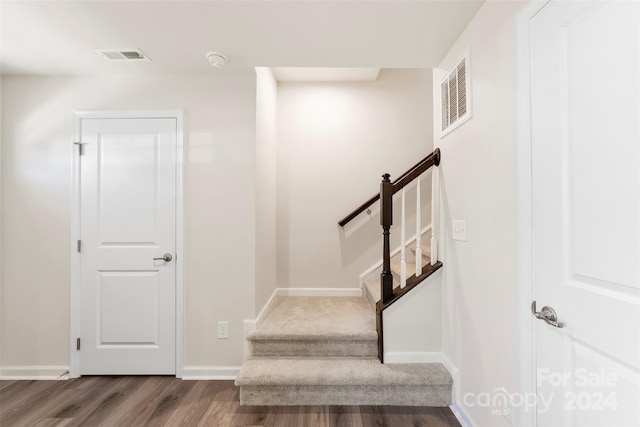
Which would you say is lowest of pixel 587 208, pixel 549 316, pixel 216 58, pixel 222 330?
pixel 222 330

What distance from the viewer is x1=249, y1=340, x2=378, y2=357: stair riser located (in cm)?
216

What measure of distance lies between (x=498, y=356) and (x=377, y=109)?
261 centimetres

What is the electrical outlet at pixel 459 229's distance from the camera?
5.90 ft

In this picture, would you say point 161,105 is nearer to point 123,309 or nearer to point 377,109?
point 123,309

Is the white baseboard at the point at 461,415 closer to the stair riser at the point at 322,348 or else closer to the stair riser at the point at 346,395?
the stair riser at the point at 346,395

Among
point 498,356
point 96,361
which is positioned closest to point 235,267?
point 96,361

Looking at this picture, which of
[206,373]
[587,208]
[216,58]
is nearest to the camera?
[587,208]

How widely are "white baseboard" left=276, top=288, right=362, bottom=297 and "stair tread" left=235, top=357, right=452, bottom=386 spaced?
1.12m

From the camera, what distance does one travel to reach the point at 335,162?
10.6 feet

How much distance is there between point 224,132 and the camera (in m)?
2.33

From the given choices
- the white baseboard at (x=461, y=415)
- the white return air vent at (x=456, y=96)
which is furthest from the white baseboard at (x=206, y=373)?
the white return air vent at (x=456, y=96)

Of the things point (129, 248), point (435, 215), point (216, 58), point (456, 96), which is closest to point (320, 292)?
point (435, 215)

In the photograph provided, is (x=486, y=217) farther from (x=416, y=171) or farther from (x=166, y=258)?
(x=166, y=258)

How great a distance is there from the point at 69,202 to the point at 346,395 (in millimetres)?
2591
